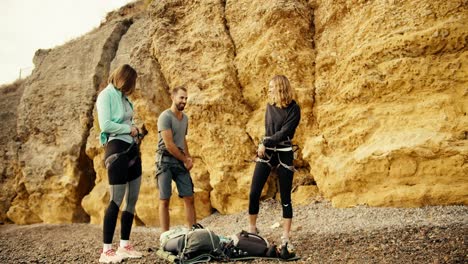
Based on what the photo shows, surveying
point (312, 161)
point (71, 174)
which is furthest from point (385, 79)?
point (71, 174)

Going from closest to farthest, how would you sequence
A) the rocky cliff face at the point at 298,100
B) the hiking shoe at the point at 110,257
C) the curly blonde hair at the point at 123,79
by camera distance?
the hiking shoe at the point at 110,257 → the curly blonde hair at the point at 123,79 → the rocky cliff face at the point at 298,100

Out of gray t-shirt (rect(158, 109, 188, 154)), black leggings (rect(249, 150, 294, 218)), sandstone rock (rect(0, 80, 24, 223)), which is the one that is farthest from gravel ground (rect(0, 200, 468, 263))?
sandstone rock (rect(0, 80, 24, 223))

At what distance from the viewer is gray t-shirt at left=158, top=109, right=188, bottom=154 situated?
519 centimetres

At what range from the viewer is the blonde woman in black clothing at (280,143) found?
4.48 metres

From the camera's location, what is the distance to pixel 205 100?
871 centimetres

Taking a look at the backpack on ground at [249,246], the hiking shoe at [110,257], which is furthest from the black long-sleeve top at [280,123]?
the hiking shoe at [110,257]

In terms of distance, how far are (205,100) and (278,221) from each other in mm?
3425

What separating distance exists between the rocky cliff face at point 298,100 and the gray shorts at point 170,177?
3016mm

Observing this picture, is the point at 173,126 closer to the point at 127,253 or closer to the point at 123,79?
the point at 123,79

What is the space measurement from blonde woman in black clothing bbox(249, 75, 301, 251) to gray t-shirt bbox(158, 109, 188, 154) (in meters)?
1.30

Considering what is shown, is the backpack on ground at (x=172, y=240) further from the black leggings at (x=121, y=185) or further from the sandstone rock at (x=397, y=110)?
the sandstone rock at (x=397, y=110)

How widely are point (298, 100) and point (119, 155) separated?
4460mm

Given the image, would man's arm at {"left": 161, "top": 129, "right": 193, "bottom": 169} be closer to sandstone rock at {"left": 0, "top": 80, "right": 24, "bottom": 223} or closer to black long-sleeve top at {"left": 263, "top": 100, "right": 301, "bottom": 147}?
black long-sleeve top at {"left": 263, "top": 100, "right": 301, "bottom": 147}

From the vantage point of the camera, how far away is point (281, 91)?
4590mm
